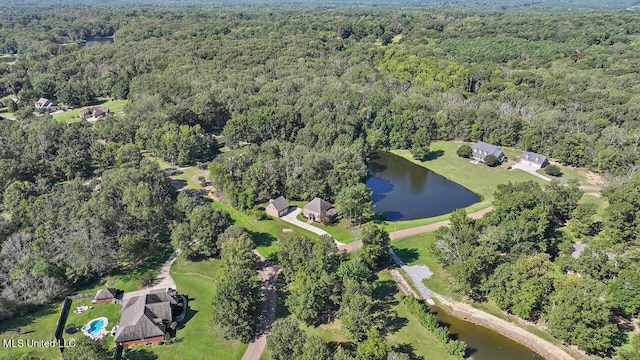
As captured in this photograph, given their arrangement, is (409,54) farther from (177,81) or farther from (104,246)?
(104,246)

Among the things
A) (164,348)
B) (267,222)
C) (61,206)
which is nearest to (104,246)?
(61,206)

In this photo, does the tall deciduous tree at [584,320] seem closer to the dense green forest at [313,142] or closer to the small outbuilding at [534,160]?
the dense green forest at [313,142]

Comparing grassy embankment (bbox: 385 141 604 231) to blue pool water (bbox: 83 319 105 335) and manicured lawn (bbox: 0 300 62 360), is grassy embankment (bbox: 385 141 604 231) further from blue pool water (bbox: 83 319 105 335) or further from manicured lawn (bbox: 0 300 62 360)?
manicured lawn (bbox: 0 300 62 360)

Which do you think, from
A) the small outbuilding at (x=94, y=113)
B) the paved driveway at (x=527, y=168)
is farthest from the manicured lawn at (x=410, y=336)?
the small outbuilding at (x=94, y=113)

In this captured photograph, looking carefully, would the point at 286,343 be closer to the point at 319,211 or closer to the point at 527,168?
the point at 319,211

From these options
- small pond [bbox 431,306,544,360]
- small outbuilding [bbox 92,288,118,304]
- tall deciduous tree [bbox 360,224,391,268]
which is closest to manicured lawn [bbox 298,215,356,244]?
tall deciduous tree [bbox 360,224,391,268]

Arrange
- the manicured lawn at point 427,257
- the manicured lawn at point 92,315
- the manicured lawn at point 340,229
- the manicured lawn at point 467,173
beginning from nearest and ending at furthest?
1. the manicured lawn at point 92,315
2. the manicured lawn at point 427,257
3. the manicured lawn at point 340,229
4. the manicured lawn at point 467,173

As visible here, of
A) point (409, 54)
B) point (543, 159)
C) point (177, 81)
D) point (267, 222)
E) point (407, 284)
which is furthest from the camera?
point (409, 54)
